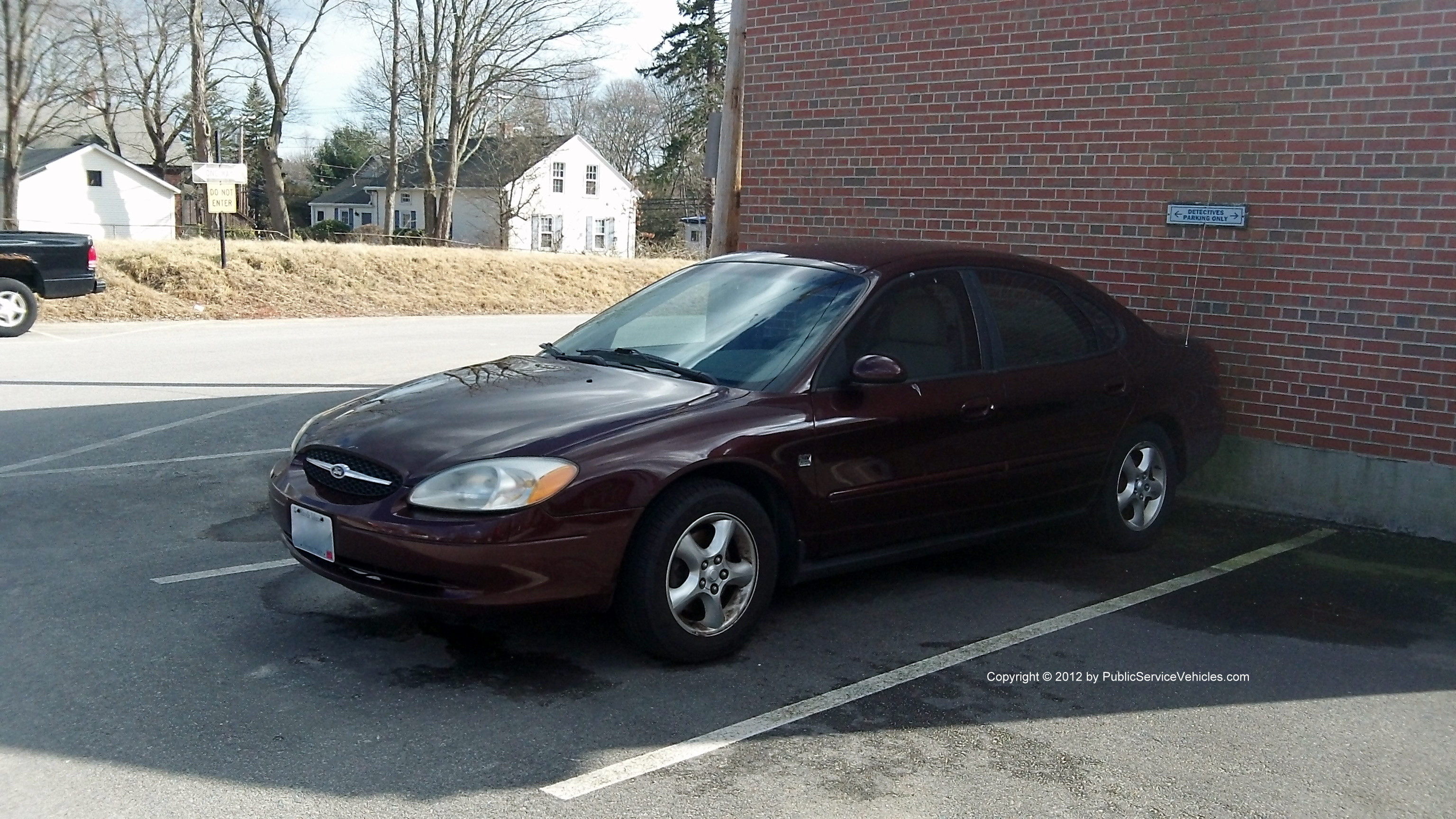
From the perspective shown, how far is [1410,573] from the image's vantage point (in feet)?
21.1

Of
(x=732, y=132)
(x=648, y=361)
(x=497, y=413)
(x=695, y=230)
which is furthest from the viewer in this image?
(x=695, y=230)

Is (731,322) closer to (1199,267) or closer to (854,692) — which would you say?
(854,692)

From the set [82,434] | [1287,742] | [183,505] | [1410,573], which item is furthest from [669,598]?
[82,434]

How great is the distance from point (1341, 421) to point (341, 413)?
18.7 ft

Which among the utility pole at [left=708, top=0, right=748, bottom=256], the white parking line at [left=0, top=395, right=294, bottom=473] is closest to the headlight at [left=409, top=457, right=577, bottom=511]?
the white parking line at [left=0, top=395, right=294, bottom=473]

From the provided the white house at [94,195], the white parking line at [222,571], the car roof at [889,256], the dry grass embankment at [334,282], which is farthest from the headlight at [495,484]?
the white house at [94,195]

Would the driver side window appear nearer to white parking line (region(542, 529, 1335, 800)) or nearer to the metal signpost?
white parking line (region(542, 529, 1335, 800))

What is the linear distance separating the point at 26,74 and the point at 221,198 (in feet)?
49.9

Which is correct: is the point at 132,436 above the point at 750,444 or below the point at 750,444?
below

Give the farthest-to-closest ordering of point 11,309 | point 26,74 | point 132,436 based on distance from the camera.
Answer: point 26,74 < point 11,309 < point 132,436

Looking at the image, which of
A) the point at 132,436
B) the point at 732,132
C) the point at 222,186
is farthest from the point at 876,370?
the point at 222,186

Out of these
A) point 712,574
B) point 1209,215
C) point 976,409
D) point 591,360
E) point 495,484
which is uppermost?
point 1209,215

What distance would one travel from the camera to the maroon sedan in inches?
171

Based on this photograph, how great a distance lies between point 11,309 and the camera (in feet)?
52.8
